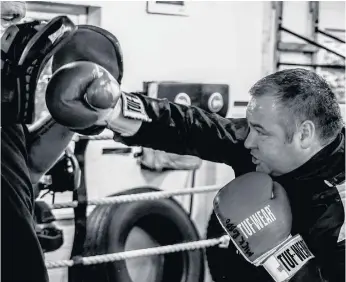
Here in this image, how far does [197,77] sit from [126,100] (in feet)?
8.10

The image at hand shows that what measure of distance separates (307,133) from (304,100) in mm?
92

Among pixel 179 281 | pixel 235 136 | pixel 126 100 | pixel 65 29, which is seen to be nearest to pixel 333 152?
pixel 235 136

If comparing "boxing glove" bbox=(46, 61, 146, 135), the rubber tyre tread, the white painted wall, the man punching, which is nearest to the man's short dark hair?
the man punching

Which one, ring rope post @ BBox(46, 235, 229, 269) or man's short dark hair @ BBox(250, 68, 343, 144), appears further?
ring rope post @ BBox(46, 235, 229, 269)

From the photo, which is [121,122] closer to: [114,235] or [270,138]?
[270,138]

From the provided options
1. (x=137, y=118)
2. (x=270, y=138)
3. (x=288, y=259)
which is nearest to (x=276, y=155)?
(x=270, y=138)

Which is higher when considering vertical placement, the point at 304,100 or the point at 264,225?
the point at 304,100

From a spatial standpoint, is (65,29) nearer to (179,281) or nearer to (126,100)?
(126,100)

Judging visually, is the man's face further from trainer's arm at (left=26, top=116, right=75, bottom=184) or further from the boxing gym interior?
the boxing gym interior

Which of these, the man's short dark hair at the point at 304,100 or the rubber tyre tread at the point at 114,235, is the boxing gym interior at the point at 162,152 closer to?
the rubber tyre tread at the point at 114,235

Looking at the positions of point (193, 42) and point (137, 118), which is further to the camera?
point (193, 42)

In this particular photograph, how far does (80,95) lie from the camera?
1522mm

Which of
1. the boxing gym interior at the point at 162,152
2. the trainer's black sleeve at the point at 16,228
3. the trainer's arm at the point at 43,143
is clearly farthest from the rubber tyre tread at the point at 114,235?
the trainer's black sleeve at the point at 16,228

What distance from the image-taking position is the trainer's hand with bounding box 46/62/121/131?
1.52 meters
